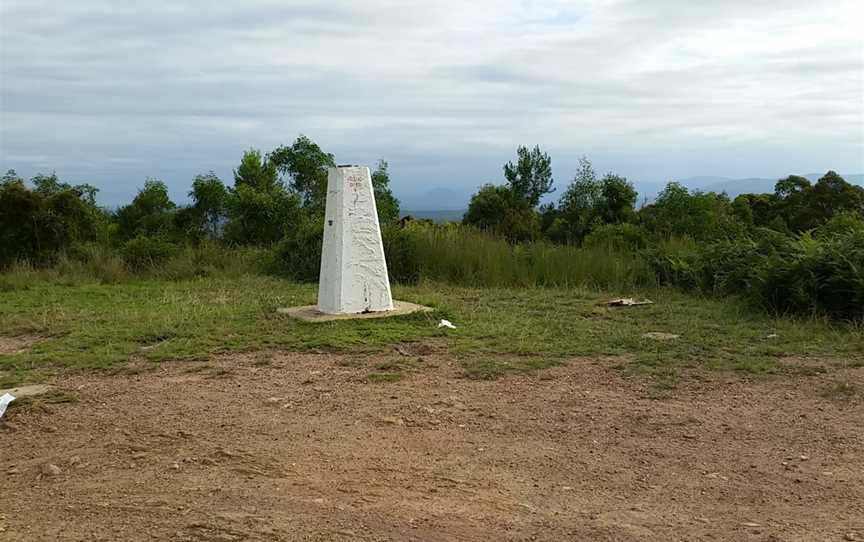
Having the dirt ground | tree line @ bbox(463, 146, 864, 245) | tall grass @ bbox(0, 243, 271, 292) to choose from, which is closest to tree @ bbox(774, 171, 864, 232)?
tree line @ bbox(463, 146, 864, 245)

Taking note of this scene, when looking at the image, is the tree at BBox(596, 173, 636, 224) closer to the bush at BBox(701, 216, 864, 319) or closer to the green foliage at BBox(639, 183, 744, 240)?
the green foliage at BBox(639, 183, 744, 240)

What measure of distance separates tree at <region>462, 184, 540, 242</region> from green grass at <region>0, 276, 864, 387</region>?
7.82 meters

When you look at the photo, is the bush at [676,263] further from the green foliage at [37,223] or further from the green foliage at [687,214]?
the green foliage at [37,223]

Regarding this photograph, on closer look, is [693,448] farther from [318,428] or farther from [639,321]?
[639,321]

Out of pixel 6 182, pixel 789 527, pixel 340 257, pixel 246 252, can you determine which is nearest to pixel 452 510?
pixel 789 527

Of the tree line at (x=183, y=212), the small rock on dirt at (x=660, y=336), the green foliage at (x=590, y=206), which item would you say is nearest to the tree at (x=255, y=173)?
the tree line at (x=183, y=212)

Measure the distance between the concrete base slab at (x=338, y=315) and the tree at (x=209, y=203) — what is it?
935cm

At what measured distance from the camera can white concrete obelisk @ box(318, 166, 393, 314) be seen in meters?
8.77

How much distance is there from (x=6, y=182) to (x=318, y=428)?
43.2 ft

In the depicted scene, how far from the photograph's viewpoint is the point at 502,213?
65.6 feet

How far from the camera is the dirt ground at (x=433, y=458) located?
361 centimetres

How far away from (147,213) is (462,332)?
41.5 ft

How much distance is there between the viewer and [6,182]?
625 inches

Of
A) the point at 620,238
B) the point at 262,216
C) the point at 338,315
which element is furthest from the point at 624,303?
the point at 262,216
